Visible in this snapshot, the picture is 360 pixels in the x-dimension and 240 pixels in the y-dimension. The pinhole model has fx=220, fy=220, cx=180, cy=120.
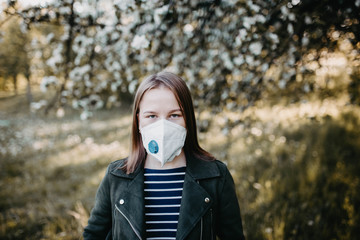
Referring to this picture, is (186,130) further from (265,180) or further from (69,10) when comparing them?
(265,180)

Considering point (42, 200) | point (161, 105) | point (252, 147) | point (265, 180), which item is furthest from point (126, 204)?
point (252, 147)

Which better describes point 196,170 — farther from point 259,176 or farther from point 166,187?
point 259,176

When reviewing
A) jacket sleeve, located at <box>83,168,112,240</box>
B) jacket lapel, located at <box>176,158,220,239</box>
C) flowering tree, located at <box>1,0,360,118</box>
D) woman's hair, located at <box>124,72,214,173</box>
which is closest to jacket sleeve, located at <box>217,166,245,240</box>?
jacket lapel, located at <box>176,158,220,239</box>

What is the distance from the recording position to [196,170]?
1423mm

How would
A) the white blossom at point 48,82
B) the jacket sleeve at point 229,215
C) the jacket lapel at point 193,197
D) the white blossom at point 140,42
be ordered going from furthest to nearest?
1. the white blossom at point 48,82
2. the white blossom at point 140,42
3. the jacket sleeve at point 229,215
4. the jacket lapel at point 193,197

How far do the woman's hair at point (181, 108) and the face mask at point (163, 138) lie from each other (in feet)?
0.35

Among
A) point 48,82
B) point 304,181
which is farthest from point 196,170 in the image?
point 304,181

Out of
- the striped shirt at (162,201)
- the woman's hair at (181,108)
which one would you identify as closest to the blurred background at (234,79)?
the woman's hair at (181,108)

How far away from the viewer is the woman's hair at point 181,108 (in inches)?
55.6

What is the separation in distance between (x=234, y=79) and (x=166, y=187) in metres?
1.70

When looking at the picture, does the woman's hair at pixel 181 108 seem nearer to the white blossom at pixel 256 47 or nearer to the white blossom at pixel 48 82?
the white blossom at pixel 256 47

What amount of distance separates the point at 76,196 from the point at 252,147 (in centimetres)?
357

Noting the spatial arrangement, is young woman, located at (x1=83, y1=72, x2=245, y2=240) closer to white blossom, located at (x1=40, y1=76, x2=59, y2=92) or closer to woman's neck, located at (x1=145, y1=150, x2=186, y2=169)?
woman's neck, located at (x1=145, y1=150, x2=186, y2=169)

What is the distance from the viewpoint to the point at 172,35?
2.58 m
